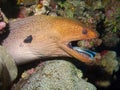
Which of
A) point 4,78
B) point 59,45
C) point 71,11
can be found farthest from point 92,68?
point 4,78

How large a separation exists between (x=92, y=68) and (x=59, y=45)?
66.0 inches

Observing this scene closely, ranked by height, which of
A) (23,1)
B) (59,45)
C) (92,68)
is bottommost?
(92,68)

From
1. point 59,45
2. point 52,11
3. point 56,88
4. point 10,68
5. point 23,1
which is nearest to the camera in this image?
point 56,88

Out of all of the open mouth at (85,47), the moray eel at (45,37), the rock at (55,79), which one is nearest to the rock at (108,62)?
the open mouth at (85,47)

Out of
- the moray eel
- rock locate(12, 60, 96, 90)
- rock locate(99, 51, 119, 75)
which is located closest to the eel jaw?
the moray eel

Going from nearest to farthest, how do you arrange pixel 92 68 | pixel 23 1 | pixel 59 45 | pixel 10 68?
pixel 10 68 < pixel 59 45 < pixel 23 1 < pixel 92 68

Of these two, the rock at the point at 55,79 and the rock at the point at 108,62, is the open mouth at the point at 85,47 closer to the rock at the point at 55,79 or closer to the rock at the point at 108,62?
the rock at the point at 55,79

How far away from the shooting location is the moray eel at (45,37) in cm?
359

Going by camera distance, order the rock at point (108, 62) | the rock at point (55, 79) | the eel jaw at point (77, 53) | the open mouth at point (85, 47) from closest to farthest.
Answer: the rock at point (55, 79) < the eel jaw at point (77, 53) < the open mouth at point (85, 47) < the rock at point (108, 62)

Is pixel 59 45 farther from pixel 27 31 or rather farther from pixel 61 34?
pixel 27 31

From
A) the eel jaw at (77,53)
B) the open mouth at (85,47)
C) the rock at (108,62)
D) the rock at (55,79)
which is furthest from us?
the rock at (108,62)

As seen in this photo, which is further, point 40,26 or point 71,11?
point 71,11

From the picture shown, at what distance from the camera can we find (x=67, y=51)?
3.47m

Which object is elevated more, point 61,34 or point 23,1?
point 23,1
